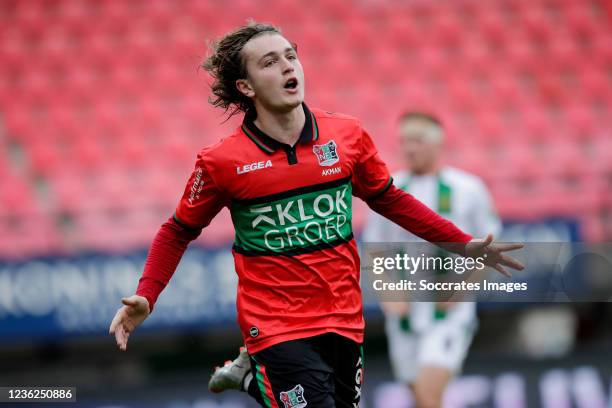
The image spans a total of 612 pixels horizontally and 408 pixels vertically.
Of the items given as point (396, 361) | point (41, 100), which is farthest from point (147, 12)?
point (396, 361)

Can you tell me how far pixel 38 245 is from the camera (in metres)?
7.24

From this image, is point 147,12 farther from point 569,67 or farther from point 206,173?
point 206,173

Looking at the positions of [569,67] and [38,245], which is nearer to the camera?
[38,245]

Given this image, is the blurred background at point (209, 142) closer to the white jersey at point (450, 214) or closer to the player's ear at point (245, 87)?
the white jersey at point (450, 214)

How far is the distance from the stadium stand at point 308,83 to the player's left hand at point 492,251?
15.7ft

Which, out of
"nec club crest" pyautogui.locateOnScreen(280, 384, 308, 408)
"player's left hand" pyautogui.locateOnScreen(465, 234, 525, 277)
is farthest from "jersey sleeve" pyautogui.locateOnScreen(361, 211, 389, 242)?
"nec club crest" pyautogui.locateOnScreen(280, 384, 308, 408)

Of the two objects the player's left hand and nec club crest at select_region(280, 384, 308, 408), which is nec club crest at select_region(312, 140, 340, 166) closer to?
the player's left hand

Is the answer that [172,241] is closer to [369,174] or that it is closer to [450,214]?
[369,174]

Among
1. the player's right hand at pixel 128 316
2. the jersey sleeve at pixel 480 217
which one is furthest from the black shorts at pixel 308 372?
the jersey sleeve at pixel 480 217

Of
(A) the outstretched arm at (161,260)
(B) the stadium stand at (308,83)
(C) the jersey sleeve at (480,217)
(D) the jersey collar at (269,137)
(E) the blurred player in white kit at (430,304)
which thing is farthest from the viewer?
(B) the stadium stand at (308,83)

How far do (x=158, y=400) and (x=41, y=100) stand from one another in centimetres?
414

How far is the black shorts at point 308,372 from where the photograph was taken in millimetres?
3457

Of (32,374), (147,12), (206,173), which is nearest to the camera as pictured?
(206,173)

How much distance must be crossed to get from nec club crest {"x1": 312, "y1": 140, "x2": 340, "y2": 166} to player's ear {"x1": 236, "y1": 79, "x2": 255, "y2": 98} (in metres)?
0.35
